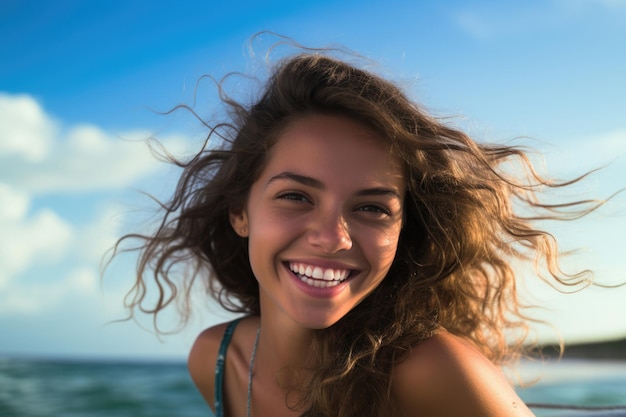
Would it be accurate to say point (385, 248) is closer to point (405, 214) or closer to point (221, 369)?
point (405, 214)

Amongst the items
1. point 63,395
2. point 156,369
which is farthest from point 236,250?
point 156,369

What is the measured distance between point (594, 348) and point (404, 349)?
18.6 meters

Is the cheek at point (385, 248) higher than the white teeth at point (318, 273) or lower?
higher

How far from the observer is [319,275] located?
253cm

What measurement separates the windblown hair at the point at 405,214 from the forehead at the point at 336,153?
48 mm

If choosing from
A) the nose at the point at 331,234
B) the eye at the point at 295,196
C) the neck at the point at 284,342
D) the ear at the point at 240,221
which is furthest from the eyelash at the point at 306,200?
the neck at the point at 284,342

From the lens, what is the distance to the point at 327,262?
252 centimetres

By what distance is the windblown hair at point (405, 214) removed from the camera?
8.64 ft

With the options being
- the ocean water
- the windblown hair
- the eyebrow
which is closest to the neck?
the windblown hair

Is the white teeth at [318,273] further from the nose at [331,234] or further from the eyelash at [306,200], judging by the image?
the eyelash at [306,200]

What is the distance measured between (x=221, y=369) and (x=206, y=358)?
0.20m

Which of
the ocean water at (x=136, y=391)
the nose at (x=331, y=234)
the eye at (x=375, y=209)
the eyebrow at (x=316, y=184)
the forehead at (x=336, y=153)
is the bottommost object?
the nose at (x=331, y=234)

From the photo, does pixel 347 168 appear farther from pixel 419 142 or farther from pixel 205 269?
pixel 205 269

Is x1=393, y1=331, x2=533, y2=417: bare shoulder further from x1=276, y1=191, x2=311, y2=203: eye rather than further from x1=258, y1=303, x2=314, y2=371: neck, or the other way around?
x1=276, y1=191, x2=311, y2=203: eye
